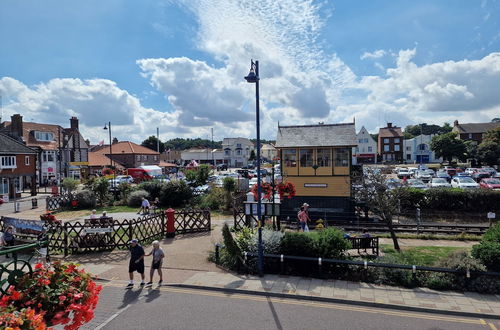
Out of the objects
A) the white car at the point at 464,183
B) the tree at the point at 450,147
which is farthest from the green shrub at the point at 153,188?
the tree at the point at 450,147

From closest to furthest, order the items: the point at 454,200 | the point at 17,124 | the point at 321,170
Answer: the point at 321,170 → the point at 454,200 → the point at 17,124

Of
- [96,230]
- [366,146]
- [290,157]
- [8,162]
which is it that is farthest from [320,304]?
[366,146]

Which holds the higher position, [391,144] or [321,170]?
[391,144]

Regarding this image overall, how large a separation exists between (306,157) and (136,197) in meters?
14.2

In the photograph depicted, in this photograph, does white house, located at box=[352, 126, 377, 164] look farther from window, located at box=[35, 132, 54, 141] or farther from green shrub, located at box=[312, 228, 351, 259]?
green shrub, located at box=[312, 228, 351, 259]

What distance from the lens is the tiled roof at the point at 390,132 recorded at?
259 feet

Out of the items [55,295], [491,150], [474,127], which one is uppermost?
[474,127]

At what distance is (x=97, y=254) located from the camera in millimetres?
14172

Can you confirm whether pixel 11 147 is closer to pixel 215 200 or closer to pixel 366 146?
pixel 215 200

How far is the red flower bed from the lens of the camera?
13.2 feet

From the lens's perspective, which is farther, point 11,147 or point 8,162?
point 11,147

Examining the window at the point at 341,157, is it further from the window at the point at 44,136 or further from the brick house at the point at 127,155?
the brick house at the point at 127,155

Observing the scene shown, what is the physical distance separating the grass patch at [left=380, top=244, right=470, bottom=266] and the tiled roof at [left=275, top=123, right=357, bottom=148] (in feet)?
26.7

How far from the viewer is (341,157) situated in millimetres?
21859
